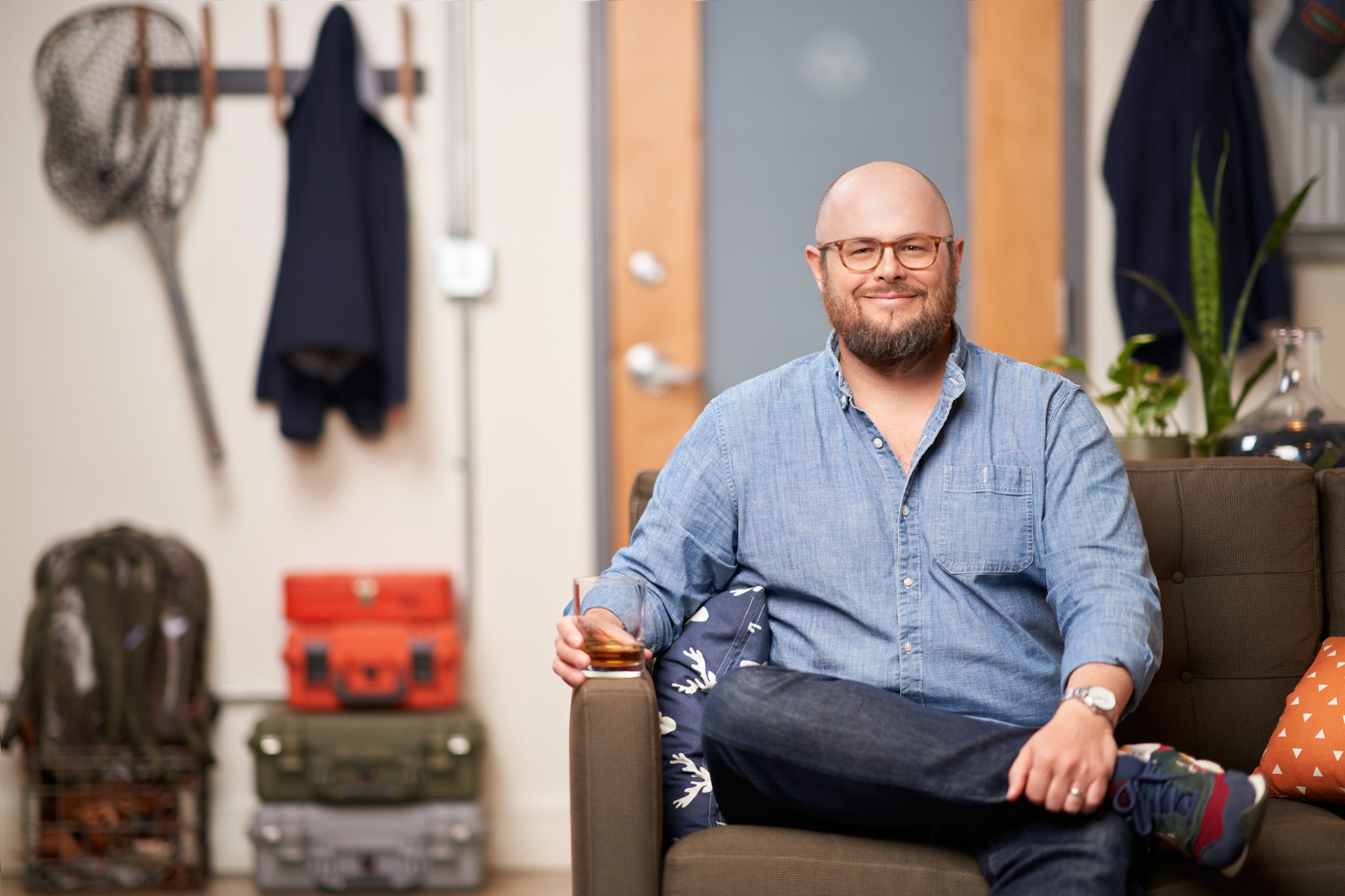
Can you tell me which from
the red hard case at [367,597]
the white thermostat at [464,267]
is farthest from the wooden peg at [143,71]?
the red hard case at [367,597]

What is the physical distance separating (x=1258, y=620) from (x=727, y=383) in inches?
51.9

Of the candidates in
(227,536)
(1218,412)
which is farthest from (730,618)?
(227,536)

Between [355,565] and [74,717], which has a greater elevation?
[355,565]

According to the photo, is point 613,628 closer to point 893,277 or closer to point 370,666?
point 893,277

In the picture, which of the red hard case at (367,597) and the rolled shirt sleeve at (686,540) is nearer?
the rolled shirt sleeve at (686,540)

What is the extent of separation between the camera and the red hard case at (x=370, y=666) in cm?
261

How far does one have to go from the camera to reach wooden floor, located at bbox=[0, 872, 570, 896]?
263cm

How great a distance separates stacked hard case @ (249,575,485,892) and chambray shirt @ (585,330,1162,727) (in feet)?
3.70

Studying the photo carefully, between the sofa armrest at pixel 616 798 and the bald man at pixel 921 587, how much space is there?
0.08 metres

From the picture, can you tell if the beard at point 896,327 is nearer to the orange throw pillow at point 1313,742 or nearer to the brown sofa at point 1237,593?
the brown sofa at point 1237,593

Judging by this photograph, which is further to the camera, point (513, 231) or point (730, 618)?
point (513, 231)

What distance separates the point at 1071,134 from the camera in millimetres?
2738

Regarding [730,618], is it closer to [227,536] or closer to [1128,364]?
[1128,364]

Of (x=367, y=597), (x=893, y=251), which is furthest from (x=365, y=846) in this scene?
(x=893, y=251)
